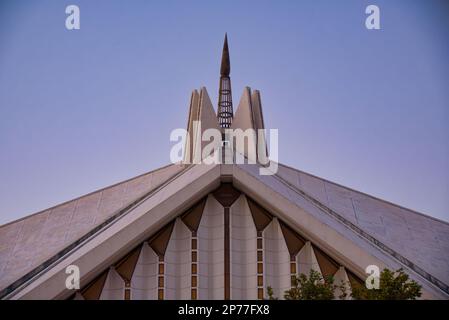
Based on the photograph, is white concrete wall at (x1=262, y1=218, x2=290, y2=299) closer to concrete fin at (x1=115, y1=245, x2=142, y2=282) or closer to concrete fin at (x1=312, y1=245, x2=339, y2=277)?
concrete fin at (x1=312, y1=245, x2=339, y2=277)

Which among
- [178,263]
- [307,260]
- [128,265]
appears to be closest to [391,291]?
[307,260]

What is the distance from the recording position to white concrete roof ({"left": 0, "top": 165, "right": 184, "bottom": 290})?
92.2ft

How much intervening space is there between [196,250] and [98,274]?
2902mm

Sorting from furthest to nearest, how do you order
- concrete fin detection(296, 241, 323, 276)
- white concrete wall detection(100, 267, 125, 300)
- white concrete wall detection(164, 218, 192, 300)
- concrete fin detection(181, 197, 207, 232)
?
concrete fin detection(181, 197, 207, 232) → concrete fin detection(296, 241, 323, 276) → white concrete wall detection(164, 218, 192, 300) → white concrete wall detection(100, 267, 125, 300)

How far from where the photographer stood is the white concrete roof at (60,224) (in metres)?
28.1

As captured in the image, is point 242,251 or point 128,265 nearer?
point 128,265

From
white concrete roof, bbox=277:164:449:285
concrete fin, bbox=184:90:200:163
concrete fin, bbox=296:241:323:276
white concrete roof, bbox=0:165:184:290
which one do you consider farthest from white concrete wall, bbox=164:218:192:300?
concrete fin, bbox=184:90:200:163

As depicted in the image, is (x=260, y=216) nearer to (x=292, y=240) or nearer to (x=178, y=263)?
(x=292, y=240)

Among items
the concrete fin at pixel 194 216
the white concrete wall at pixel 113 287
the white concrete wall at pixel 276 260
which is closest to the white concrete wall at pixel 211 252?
the concrete fin at pixel 194 216

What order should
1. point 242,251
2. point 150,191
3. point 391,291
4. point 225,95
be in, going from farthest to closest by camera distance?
point 225,95 → point 150,191 → point 242,251 → point 391,291

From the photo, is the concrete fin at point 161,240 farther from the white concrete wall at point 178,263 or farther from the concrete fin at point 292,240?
the concrete fin at point 292,240

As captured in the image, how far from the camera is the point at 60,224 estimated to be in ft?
101
